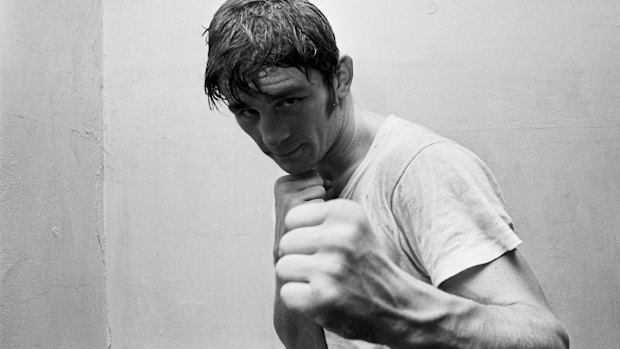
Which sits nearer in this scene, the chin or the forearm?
the forearm

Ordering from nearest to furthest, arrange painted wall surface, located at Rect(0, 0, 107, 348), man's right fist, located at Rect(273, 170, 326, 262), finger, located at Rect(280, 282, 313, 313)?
finger, located at Rect(280, 282, 313, 313) → man's right fist, located at Rect(273, 170, 326, 262) → painted wall surface, located at Rect(0, 0, 107, 348)

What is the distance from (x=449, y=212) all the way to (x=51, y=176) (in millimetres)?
984

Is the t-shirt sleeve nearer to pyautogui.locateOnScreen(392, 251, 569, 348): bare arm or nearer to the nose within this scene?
pyautogui.locateOnScreen(392, 251, 569, 348): bare arm

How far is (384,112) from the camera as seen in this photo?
5.47 ft

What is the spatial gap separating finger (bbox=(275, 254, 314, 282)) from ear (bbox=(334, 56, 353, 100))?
544 millimetres

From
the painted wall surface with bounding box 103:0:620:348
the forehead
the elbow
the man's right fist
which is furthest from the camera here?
the painted wall surface with bounding box 103:0:620:348

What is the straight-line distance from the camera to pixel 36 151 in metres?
1.38

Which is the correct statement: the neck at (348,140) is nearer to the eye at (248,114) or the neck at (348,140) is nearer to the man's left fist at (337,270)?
the eye at (248,114)

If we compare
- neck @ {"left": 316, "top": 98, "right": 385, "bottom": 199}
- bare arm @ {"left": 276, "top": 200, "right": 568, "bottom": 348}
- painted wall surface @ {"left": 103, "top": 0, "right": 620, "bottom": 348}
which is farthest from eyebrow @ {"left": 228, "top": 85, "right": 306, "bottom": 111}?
painted wall surface @ {"left": 103, "top": 0, "right": 620, "bottom": 348}

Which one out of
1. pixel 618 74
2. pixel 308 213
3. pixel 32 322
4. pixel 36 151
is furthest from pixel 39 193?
pixel 618 74

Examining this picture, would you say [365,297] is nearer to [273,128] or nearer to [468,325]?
[468,325]

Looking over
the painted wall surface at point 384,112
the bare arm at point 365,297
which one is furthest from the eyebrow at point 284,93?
the painted wall surface at point 384,112

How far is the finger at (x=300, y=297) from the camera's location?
1.85 ft

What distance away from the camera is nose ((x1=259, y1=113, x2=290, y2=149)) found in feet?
3.23
